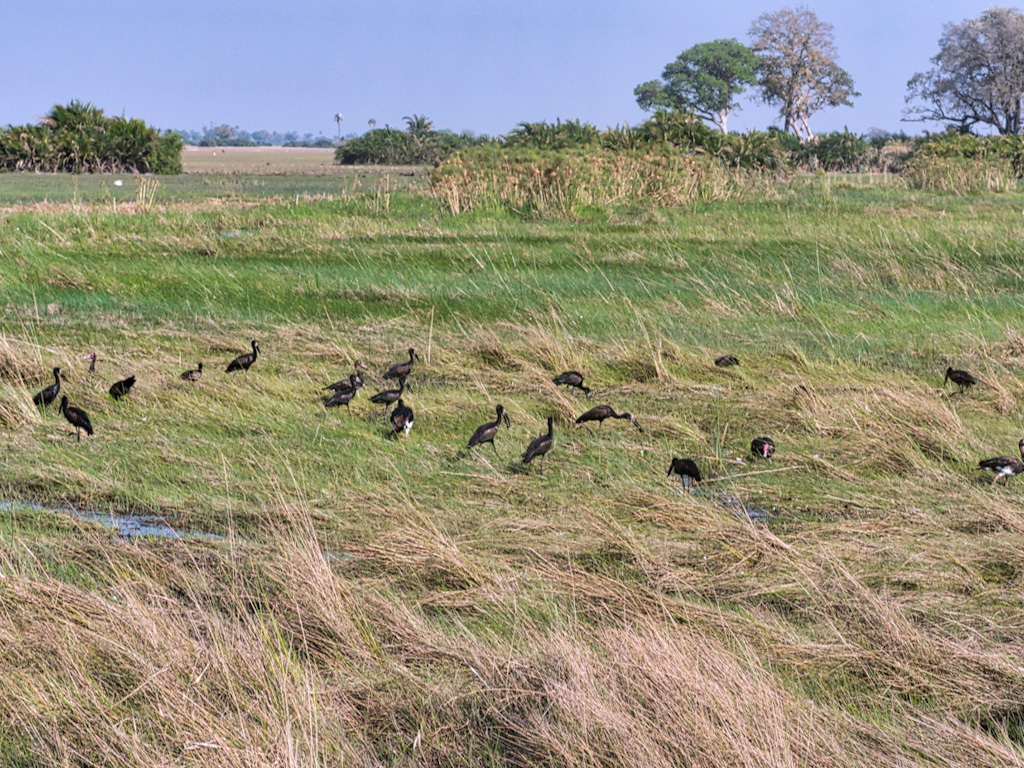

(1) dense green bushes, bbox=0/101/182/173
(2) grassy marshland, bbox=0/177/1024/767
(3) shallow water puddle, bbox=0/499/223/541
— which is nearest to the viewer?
(2) grassy marshland, bbox=0/177/1024/767

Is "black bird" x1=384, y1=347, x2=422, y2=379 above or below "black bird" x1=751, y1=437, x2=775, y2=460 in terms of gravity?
above

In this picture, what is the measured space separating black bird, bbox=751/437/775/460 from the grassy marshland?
0.49 ft

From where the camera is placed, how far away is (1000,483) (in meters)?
7.39

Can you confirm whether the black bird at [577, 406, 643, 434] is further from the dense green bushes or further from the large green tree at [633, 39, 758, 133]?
the large green tree at [633, 39, 758, 133]

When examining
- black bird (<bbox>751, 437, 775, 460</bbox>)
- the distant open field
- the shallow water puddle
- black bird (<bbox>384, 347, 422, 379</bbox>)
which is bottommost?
the shallow water puddle

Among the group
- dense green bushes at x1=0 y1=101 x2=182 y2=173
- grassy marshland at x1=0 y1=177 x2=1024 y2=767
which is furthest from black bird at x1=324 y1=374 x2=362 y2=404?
dense green bushes at x1=0 y1=101 x2=182 y2=173

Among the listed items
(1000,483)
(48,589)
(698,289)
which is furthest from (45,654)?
(698,289)

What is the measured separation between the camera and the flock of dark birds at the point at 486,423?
7.31m

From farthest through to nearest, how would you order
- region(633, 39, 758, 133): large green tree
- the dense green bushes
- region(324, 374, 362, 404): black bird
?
region(633, 39, 758, 133): large green tree, the dense green bushes, region(324, 374, 362, 404): black bird

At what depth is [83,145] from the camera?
41.1 meters

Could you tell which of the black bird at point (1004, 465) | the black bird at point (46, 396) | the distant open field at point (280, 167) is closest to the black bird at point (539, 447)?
the black bird at point (1004, 465)

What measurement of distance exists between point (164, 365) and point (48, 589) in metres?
5.89

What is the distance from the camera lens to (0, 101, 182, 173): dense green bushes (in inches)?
1609

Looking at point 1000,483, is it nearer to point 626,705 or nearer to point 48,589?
point 626,705
